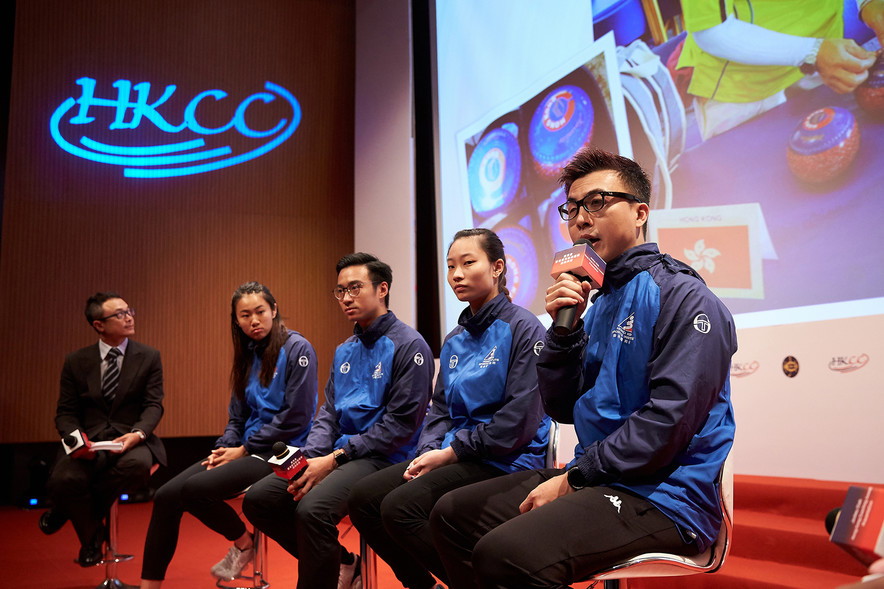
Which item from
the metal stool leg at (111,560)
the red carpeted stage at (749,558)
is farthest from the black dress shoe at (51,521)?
the metal stool leg at (111,560)

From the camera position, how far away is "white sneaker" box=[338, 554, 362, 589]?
2705 millimetres

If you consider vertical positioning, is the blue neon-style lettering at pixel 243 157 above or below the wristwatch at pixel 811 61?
above

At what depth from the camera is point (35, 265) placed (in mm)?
5727

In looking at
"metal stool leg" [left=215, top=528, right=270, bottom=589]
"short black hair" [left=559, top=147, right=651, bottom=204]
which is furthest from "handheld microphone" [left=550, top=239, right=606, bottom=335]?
"metal stool leg" [left=215, top=528, right=270, bottom=589]

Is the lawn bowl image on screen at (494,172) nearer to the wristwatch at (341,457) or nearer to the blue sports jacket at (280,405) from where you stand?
the blue sports jacket at (280,405)

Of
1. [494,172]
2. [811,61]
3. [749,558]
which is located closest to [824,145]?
[811,61]

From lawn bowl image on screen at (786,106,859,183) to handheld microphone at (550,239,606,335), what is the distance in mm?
1537

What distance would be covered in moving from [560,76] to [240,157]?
11.0 feet

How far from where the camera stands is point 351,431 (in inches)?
114

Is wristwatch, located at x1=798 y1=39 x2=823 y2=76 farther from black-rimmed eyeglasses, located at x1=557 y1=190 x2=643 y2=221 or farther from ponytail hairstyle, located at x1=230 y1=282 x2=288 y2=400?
ponytail hairstyle, located at x1=230 y1=282 x2=288 y2=400

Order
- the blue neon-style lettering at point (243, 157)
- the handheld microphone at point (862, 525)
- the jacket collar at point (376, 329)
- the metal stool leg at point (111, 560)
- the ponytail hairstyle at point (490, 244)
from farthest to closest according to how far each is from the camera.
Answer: the blue neon-style lettering at point (243, 157) < the metal stool leg at point (111, 560) < the jacket collar at point (376, 329) < the ponytail hairstyle at point (490, 244) < the handheld microphone at point (862, 525)

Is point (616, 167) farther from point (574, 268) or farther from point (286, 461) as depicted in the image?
point (286, 461)

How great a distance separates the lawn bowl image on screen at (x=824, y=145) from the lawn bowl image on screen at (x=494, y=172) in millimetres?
1865

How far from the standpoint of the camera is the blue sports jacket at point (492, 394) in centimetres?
221
